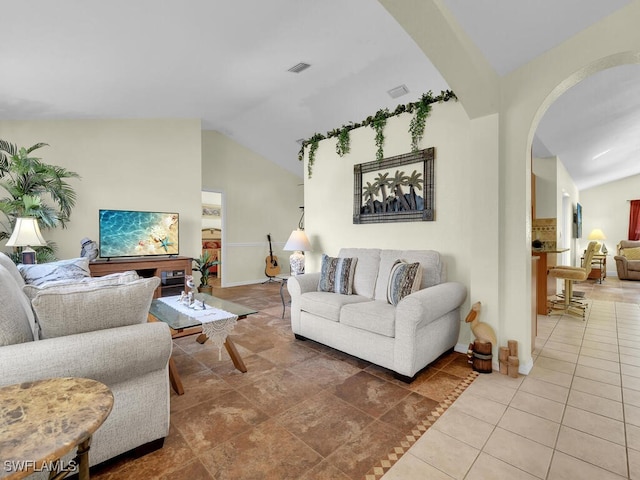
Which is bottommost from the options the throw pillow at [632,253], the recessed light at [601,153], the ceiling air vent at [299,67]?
the throw pillow at [632,253]

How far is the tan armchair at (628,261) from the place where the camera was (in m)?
7.35

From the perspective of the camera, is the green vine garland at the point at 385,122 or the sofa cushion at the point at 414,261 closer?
the sofa cushion at the point at 414,261

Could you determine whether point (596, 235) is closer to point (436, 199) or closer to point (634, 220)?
point (634, 220)

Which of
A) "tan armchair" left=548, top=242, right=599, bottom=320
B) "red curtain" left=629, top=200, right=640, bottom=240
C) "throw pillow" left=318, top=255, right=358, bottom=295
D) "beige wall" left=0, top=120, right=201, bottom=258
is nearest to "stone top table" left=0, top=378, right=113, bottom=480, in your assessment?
"throw pillow" left=318, top=255, right=358, bottom=295

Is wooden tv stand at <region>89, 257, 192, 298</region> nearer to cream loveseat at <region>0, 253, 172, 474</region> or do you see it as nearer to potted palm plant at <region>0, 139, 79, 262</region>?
potted palm plant at <region>0, 139, 79, 262</region>

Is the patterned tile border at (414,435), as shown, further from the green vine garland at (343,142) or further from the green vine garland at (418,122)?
the green vine garland at (343,142)

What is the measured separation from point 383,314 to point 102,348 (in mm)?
1860

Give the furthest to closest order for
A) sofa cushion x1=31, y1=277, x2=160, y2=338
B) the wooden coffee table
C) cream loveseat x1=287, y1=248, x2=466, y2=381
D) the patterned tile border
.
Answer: cream loveseat x1=287, y1=248, x2=466, y2=381 < the wooden coffee table < the patterned tile border < sofa cushion x1=31, y1=277, x2=160, y2=338

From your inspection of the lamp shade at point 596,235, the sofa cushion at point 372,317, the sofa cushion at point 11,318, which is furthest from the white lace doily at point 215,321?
the lamp shade at point 596,235

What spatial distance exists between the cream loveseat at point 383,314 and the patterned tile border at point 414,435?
11.5 inches

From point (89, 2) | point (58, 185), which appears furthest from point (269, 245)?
point (89, 2)

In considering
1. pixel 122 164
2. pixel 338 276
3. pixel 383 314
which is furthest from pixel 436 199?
pixel 122 164

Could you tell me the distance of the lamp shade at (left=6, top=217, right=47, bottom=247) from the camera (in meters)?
3.38

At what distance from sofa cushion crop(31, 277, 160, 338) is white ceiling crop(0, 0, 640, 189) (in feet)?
7.43
